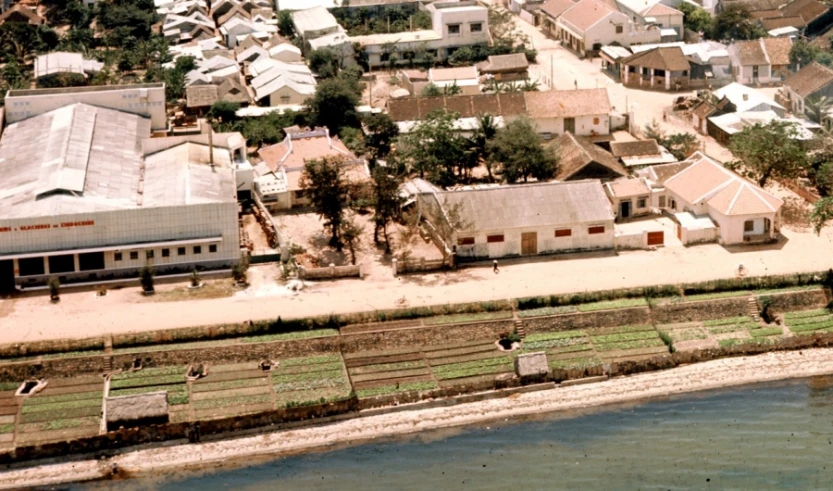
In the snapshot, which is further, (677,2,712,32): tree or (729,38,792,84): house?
(677,2,712,32): tree

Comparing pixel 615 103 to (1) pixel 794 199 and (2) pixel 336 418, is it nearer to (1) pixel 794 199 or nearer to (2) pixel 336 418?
(1) pixel 794 199

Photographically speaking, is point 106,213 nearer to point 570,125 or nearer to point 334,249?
point 334,249

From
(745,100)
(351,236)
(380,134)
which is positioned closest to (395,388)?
(351,236)

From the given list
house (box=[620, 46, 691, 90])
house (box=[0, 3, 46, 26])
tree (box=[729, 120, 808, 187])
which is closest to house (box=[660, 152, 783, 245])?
tree (box=[729, 120, 808, 187])

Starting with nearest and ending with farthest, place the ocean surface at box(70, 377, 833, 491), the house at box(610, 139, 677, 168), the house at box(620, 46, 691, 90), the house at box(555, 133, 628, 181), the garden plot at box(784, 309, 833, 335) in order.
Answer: the ocean surface at box(70, 377, 833, 491) → the garden plot at box(784, 309, 833, 335) → the house at box(555, 133, 628, 181) → the house at box(610, 139, 677, 168) → the house at box(620, 46, 691, 90)

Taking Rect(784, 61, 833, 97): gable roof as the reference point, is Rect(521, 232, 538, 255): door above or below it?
below

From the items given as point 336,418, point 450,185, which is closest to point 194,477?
point 336,418

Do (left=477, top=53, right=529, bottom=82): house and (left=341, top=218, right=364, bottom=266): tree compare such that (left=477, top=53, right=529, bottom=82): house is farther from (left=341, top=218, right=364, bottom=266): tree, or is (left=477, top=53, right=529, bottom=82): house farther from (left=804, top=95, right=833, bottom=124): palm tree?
(left=341, top=218, right=364, bottom=266): tree
